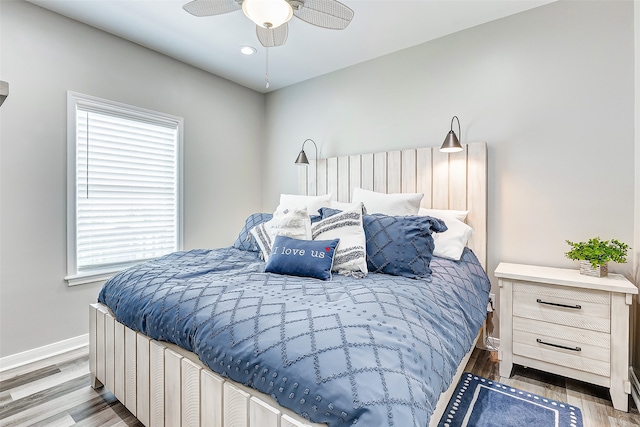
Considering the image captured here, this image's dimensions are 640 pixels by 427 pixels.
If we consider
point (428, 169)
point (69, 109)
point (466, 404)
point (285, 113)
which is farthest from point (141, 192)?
point (466, 404)

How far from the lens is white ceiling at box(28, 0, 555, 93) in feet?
7.79

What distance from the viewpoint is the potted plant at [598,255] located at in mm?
1889

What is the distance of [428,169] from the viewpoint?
9.05 ft

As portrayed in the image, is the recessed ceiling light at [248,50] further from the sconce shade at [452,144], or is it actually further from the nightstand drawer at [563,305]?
the nightstand drawer at [563,305]

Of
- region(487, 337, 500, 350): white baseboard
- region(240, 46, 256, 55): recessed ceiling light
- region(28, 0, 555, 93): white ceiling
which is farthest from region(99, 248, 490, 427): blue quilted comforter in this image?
region(240, 46, 256, 55): recessed ceiling light

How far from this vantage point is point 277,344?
1.00 m

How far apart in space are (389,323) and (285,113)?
11.1 ft

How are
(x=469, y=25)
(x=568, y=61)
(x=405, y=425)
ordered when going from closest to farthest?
(x=405, y=425)
(x=568, y=61)
(x=469, y=25)

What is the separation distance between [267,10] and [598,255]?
7.88ft

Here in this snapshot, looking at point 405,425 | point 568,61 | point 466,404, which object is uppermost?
point 568,61

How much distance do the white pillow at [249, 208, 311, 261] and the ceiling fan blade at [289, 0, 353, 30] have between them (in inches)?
48.7

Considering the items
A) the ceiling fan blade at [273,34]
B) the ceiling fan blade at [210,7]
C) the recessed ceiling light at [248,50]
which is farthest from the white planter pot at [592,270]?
the recessed ceiling light at [248,50]

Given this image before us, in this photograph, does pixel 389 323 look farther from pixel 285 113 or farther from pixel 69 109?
pixel 285 113

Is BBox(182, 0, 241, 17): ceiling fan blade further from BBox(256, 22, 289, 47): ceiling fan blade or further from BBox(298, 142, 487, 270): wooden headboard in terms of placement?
BBox(298, 142, 487, 270): wooden headboard
